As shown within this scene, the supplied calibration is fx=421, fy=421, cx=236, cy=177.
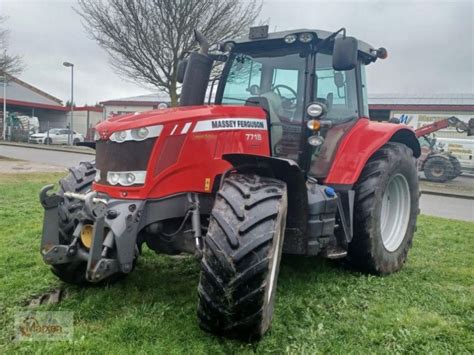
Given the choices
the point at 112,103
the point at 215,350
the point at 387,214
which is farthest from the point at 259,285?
the point at 112,103

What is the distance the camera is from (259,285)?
2.54 metres

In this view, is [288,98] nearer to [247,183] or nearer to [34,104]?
[247,183]

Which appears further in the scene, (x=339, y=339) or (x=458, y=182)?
(x=458, y=182)

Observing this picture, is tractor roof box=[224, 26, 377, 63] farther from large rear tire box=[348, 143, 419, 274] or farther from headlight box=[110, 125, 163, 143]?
headlight box=[110, 125, 163, 143]

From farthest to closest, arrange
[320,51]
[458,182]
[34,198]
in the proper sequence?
[458,182] → [34,198] → [320,51]

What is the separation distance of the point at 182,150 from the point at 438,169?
1641cm

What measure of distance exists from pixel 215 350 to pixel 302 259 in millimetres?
2111

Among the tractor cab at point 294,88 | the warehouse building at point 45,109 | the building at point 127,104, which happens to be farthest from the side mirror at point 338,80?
the warehouse building at point 45,109

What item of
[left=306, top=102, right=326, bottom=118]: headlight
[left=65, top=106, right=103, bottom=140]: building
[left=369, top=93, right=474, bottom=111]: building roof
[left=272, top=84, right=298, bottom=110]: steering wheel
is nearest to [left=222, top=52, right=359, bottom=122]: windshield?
[left=272, top=84, right=298, bottom=110]: steering wheel

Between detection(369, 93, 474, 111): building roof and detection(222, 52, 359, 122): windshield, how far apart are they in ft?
70.4

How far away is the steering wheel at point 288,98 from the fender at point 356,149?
1.96 feet

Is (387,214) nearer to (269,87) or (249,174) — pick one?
(269,87)

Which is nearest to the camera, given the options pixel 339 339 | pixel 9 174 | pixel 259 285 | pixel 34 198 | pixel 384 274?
pixel 259 285

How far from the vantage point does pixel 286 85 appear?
393 cm
